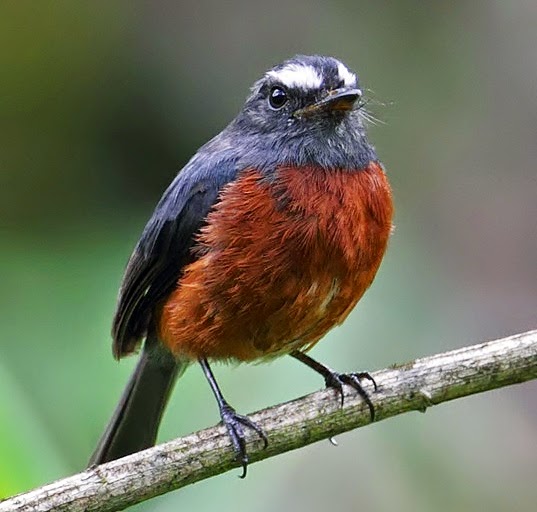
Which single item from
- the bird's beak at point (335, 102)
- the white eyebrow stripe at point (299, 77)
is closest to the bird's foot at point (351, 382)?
the bird's beak at point (335, 102)

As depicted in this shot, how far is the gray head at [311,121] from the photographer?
4332 millimetres

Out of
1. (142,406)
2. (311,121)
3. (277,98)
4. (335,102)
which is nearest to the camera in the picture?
(335,102)

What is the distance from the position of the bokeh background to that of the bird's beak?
2.97 ft

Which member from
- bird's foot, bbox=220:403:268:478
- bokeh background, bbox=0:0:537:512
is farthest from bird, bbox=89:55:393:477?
bokeh background, bbox=0:0:537:512

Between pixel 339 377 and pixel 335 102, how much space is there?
114 centimetres

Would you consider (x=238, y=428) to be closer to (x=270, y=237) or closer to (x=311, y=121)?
(x=270, y=237)

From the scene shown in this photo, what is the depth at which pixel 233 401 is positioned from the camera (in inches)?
182

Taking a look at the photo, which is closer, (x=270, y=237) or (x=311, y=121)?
(x=270, y=237)

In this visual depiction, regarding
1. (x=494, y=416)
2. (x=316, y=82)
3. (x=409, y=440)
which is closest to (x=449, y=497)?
(x=409, y=440)

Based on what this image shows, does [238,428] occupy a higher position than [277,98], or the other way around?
[277,98]

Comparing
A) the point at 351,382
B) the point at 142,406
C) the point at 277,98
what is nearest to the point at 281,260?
the point at 351,382

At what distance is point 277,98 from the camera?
14.8 feet

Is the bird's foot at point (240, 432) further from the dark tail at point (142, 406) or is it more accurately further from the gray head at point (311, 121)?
the gray head at point (311, 121)

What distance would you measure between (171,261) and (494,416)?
6.75ft
